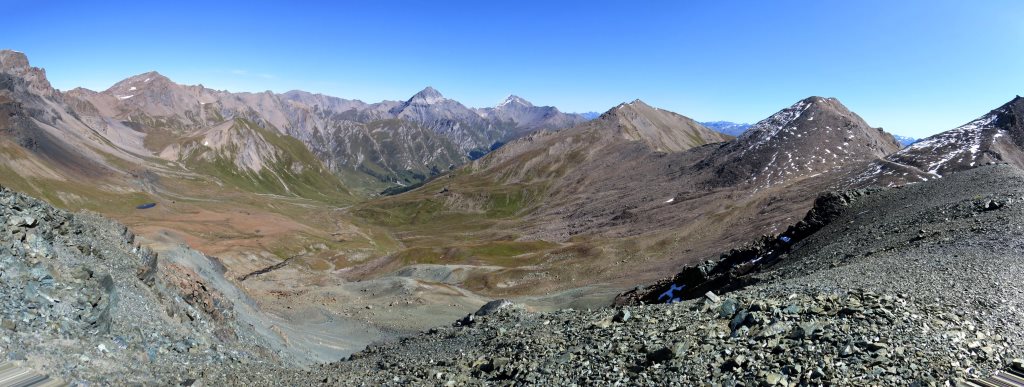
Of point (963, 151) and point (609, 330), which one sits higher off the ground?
point (963, 151)

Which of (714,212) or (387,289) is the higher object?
(714,212)

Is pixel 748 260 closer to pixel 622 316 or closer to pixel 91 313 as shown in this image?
pixel 622 316

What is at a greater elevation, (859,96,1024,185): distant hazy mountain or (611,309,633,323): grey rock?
(859,96,1024,185): distant hazy mountain

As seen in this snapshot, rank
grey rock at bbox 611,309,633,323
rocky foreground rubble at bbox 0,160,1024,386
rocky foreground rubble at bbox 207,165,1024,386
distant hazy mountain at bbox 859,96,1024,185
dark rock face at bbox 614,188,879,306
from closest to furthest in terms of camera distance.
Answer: rocky foreground rubble at bbox 207,165,1024,386 → rocky foreground rubble at bbox 0,160,1024,386 → grey rock at bbox 611,309,633,323 → dark rock face at bbox 614,188,879,306 → distant hazy mountain at bbox 859,96,1024,185

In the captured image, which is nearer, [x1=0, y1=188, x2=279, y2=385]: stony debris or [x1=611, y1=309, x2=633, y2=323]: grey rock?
[x1=0, y1=188, x2=279, y2=385]: stony debris

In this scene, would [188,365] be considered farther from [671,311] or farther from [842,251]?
[842,251]

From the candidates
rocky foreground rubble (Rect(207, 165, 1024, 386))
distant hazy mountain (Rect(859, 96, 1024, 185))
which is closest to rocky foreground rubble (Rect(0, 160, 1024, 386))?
rocky foreground rubble (Rect(207, 165, 1024, 386))

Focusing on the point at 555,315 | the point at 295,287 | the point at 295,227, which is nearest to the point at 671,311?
the point at 555,315

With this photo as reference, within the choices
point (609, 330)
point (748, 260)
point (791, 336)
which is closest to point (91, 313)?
point (609, 330)

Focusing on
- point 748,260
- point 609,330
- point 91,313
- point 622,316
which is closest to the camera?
point 91,313

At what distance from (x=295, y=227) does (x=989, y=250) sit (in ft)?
628

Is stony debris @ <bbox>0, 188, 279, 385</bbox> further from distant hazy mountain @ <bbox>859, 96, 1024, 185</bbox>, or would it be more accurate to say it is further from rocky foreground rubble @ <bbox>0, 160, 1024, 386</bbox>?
distant hazy mountain @ <bbox>859, 96, 1024, 185</bbox>

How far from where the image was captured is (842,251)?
43.0m

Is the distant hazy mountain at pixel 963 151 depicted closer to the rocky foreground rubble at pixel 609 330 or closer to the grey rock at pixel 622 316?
the rocky foreground rubble at pixel 609 330
